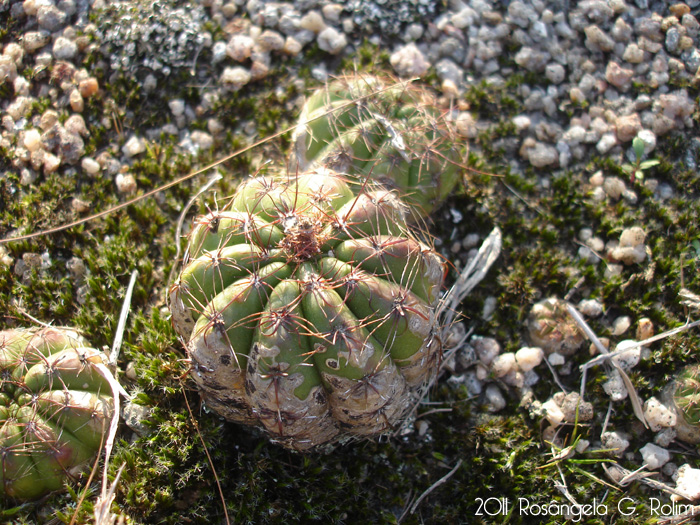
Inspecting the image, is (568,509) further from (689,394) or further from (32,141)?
(32,141)

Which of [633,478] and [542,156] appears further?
[542,156]

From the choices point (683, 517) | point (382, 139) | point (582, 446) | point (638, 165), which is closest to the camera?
point (683, 517)

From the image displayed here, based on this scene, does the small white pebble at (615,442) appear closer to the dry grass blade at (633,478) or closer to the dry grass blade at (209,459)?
the dry grass blade at (633,478)

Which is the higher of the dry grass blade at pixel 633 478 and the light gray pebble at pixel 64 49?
the light gray pebble at pixel 64 49

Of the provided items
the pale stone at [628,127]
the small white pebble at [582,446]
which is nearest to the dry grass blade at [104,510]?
the small white pebble at [582,446]

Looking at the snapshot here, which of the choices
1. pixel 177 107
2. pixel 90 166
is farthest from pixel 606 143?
pixel 90 166
